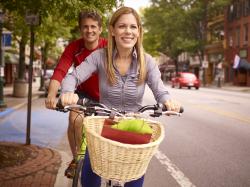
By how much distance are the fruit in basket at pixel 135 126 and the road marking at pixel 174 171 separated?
138 inches

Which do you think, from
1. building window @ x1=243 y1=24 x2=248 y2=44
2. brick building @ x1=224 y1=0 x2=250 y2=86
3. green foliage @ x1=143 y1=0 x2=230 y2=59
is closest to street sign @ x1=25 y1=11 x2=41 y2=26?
→ brick building @ x1=224 y1=0 x2=250 y2=86

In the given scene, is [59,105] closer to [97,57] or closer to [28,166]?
[97,57]

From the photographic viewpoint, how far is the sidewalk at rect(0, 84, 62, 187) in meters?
5.88

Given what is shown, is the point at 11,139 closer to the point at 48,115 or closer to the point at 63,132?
the point at 63,132

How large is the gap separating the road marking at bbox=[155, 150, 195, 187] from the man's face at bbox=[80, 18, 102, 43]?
2.46 meters

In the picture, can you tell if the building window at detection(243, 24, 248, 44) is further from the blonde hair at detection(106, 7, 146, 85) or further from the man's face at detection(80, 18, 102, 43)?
the blonde hair at detection(106, 7, 146, 85)

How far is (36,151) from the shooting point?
780 cm

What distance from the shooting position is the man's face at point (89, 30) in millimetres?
4934

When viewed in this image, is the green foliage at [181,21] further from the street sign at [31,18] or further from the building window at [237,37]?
the street sign at [31,18]

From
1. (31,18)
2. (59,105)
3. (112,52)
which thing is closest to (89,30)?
(112,52)

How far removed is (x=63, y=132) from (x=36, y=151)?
3445 mm

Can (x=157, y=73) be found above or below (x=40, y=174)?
above

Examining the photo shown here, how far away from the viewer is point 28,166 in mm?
6605

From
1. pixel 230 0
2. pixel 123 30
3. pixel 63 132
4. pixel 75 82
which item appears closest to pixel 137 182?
pixel 75 82
